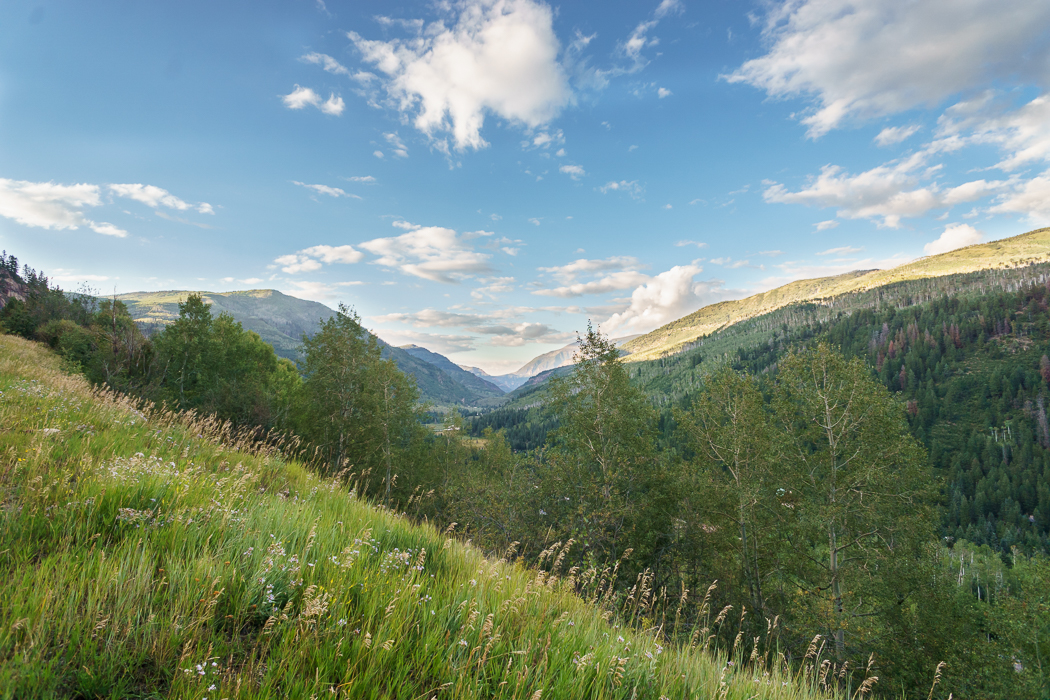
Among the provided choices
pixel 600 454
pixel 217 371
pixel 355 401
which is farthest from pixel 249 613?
pixel 217 371

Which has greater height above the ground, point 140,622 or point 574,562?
point 140,622

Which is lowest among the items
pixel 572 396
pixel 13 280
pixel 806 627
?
pixel 806 627

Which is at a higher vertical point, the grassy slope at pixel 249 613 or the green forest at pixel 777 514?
the grassy slope at pixel 249 613

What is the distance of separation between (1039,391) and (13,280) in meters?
365

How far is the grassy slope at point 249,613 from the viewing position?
81.5 inches

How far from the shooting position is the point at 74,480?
155 inches

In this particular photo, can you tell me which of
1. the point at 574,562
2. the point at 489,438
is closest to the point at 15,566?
the point at 574,562

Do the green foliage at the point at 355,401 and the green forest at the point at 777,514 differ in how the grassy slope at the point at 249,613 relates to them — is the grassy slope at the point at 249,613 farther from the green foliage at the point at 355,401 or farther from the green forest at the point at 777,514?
the green foliage at the point at 355,401

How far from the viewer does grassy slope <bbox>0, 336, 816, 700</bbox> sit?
2070 millimetres

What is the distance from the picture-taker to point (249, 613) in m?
2.67

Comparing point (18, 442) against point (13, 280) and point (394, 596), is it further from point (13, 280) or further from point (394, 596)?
point (13, 280)

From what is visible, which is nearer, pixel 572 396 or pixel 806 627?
pixel 806 627

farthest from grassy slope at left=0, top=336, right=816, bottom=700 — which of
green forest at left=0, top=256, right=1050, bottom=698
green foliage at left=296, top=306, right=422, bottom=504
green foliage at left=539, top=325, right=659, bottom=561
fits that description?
green foliage at left=296, top=306, right=422, bottom=504

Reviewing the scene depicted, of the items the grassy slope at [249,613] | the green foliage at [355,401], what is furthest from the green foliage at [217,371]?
the grassy slope at [249,613]
